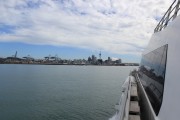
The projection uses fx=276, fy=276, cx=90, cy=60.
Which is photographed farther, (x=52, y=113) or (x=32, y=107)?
(x=32, y=107)

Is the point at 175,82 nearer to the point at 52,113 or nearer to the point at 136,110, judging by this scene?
the point at 136,110

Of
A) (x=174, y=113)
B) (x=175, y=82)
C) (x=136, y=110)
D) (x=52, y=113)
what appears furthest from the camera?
(x=52, y=113)

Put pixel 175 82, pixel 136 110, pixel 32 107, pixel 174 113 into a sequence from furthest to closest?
1. pixel 32 107
2. pixel 136 110
3. pixel 175 82
4. pixel 174 113

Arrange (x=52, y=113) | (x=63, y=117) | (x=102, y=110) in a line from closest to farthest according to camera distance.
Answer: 1. (x=63, y=117)
2. (x=52, y=113)
3. (x=102, y=110)

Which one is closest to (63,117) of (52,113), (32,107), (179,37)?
(52,113)

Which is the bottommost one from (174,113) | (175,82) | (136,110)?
(136,110)

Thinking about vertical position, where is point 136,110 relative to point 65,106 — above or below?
above

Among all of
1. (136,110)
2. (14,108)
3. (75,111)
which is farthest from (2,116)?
(136,110)

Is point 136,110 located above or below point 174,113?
below

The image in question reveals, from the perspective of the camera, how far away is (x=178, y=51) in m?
4.74

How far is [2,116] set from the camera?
2722cm

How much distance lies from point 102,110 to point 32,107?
27.8 ft

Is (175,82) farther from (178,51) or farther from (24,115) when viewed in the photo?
(24,115)

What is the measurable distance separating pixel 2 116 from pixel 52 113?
16.1 ft
